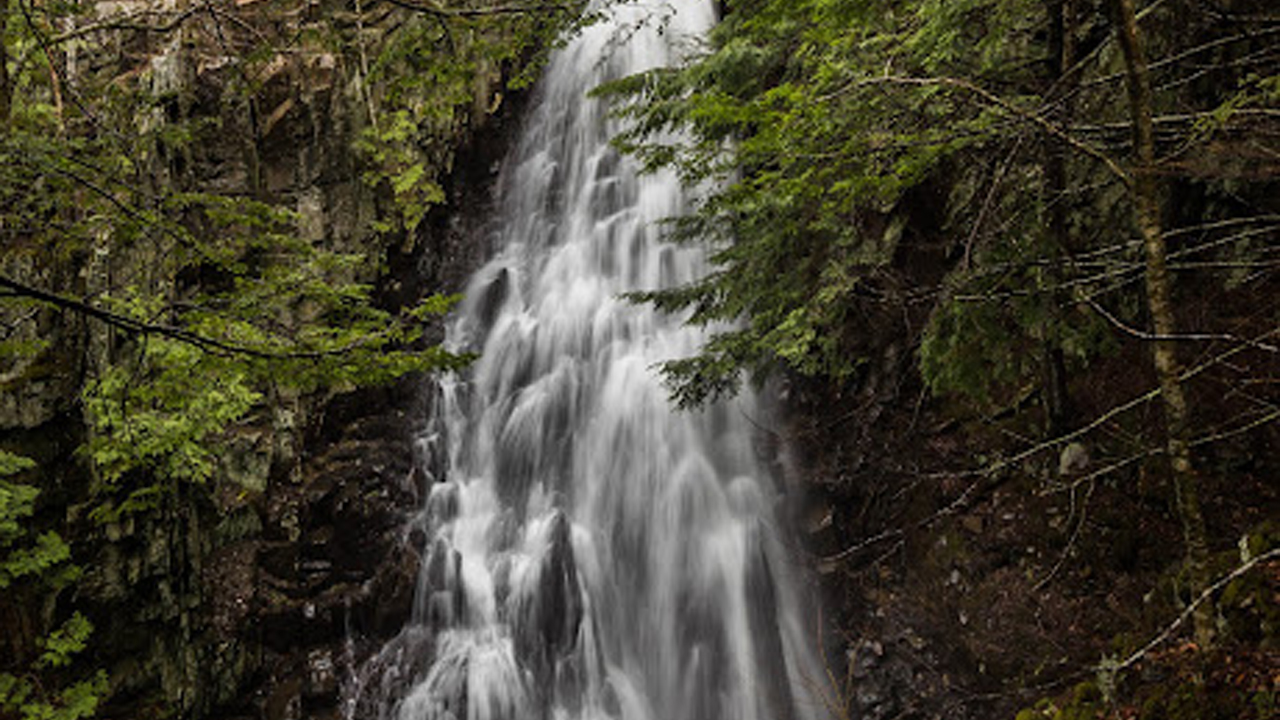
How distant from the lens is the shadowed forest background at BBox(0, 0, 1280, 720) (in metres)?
3.57

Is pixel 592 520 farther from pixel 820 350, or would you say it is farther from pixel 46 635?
pixel 46 635

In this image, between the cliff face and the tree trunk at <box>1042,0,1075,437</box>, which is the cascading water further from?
the tree trunk at <box>1042,0,1075,437</box>

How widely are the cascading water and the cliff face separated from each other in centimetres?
94

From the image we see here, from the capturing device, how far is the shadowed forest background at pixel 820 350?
3.57 meters

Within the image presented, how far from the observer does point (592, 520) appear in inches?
426

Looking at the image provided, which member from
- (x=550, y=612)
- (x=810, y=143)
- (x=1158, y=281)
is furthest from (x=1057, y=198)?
(x=550, y=612)

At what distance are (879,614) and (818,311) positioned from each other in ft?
12.5

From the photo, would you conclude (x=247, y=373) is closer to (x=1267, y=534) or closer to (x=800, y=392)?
(x=1267, y=534)

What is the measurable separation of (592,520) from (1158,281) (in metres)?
8.57

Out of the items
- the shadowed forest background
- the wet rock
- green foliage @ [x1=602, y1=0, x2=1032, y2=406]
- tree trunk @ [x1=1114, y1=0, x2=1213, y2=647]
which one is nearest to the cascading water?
the wet rock

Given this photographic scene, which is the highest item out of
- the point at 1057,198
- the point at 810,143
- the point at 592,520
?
the point at 810,143

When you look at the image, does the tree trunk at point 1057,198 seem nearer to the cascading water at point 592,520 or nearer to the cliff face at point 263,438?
the cascading water at point 592,520

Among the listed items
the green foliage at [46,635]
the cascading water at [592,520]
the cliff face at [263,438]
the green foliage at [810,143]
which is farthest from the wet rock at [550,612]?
the green foliage at [46,635]

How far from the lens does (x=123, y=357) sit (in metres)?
9.26
